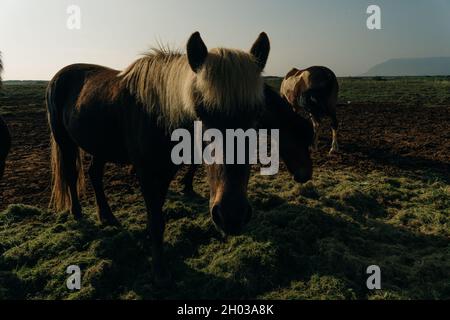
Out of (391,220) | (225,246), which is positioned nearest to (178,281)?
(225,246)

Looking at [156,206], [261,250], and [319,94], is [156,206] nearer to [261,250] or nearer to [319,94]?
[261,250]

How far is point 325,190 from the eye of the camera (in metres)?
5.85

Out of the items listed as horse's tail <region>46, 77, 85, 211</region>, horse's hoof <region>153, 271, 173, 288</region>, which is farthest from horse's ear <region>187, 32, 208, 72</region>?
horse's tail <region>46, 77, 85, 211</region>

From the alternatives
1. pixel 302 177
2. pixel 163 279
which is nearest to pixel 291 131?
pixel 302 177

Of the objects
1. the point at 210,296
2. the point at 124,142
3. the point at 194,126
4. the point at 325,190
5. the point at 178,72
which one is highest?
the point at 178,72

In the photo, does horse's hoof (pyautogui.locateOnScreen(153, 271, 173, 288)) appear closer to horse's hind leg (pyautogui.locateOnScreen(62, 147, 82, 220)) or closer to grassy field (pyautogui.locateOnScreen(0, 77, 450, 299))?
grassy field (pyautogui.locateOnScreen(0, 77, 450, 299))

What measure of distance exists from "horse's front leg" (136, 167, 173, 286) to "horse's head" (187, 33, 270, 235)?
0.95 meters

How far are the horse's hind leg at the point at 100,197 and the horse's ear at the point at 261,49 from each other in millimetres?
3068

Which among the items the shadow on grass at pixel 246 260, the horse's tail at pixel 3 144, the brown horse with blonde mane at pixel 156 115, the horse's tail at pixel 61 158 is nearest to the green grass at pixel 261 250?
the shadow on grass at pixel 246 260

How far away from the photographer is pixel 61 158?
5.30 metres

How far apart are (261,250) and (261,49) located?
220 centimetres

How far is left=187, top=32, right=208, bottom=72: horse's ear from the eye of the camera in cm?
262
